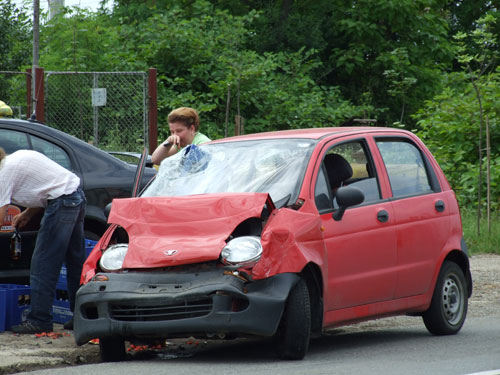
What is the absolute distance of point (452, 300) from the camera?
8.41 m

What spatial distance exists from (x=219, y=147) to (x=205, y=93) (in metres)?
15.3

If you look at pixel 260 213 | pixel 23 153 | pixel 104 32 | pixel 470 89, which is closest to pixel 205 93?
pixel 104 32

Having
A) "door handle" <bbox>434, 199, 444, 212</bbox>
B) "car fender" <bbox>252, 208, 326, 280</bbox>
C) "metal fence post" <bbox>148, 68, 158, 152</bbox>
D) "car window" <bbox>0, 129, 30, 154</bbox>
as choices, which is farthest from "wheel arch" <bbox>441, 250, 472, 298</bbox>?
"metal fence post" <bbox>148, 68, 158, 152</bbox>

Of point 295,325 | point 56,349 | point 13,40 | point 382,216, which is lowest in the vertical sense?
point 56,349

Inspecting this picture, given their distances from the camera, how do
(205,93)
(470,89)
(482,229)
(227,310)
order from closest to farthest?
(227,310), (482,229), (470,89), (205,93)

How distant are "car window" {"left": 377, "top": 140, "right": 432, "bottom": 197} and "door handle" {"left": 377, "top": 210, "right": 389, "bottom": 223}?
0.33 meters

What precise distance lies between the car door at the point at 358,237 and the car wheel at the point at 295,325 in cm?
40

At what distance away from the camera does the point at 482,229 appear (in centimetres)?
1577

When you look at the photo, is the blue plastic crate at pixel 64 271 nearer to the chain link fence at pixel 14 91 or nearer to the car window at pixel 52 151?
the car window at pixel 52 151

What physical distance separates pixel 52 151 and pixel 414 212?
10.5 ft

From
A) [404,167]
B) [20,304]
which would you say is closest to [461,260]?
[404,167]

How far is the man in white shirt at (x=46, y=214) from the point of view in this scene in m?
8.06

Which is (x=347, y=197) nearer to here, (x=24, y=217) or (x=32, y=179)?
(x=32, y=179)

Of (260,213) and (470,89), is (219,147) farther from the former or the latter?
(470,89)
